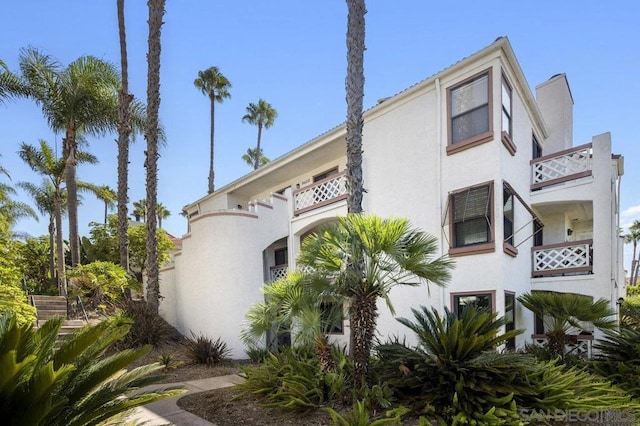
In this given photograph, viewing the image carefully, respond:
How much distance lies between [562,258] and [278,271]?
10556mm

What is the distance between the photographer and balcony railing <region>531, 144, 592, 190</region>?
35.1 feet

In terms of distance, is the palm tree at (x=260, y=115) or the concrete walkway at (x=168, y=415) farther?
the palm tree at (x=260, y=115)

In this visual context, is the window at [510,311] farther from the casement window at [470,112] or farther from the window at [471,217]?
the casement window at [470,112]

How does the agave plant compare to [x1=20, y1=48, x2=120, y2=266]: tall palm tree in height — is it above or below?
below

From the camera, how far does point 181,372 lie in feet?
32.5

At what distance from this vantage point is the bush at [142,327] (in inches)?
468

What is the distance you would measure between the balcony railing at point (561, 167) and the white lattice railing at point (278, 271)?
9863mm

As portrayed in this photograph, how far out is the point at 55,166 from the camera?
18.7 metres

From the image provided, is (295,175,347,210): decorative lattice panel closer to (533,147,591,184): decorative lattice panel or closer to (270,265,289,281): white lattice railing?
(270,265,289,281): white lattice railing

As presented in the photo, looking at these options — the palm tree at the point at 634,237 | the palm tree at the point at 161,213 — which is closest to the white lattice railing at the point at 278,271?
the palm tree at the point at 161,213

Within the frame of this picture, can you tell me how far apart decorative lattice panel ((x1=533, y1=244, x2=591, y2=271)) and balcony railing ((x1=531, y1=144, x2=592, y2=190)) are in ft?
7.02

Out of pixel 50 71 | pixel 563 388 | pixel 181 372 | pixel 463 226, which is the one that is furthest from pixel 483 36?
pixel 50 71

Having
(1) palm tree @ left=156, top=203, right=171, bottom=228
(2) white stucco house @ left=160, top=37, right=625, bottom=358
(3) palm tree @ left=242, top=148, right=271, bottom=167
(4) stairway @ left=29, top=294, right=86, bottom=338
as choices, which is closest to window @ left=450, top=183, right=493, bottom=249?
(2) white stucco house @ left=160, top=37, right=625, bottom=358

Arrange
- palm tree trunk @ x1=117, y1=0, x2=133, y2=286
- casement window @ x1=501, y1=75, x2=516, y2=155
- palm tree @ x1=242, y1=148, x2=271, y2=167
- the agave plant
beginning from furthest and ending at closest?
palm tree @ x1=242, y1=148, x2=271, y2=167
palm tree trunk @ x1=117, y1=0, x2=133, y2=286
casement window @ x1=501, y1=75, x2=516, y2=155
the agave plant
